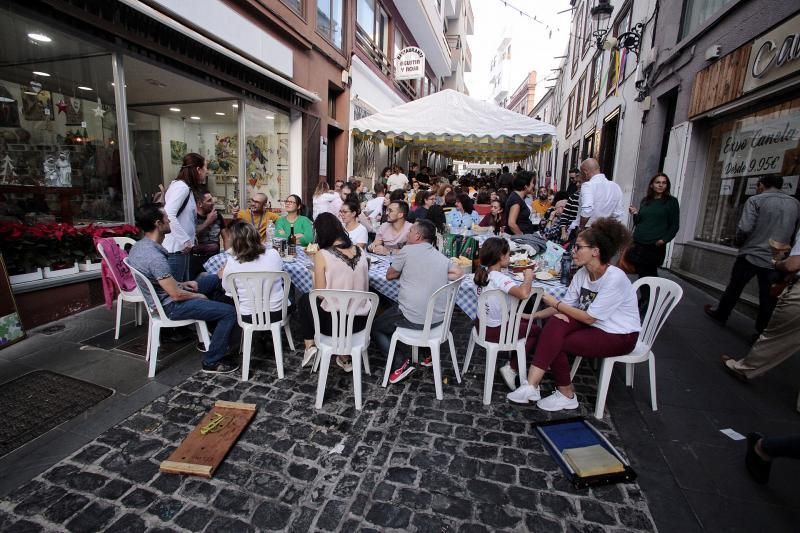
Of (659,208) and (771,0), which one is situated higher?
(771,0)

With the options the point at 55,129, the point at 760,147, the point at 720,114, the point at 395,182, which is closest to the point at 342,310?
the point at 55,129

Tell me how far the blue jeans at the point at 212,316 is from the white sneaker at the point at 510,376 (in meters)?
2.46

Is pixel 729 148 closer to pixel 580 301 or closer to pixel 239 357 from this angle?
pixel 580 301

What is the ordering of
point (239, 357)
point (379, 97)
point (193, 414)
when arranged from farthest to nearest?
point (379, 97) → point (239, 357) → point (193, 414)

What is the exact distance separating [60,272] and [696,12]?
11019mm

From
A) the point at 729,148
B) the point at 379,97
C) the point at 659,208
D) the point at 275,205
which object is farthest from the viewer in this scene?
the point at 379,97

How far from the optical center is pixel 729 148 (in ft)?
21.3

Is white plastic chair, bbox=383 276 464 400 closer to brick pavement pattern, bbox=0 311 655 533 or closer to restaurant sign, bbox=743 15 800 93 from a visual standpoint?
brick pavement pattern, bbox=0 311 655 533

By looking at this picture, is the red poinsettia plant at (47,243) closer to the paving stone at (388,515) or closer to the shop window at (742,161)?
the paving stone at (388,515)

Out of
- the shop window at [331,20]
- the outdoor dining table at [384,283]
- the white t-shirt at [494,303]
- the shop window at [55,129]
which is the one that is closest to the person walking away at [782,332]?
the outdoor dining table at [384,283]

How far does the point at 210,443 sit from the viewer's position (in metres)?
2.53

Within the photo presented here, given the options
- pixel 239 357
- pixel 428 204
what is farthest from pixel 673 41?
pixel 239 357

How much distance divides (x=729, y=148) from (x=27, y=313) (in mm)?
9804

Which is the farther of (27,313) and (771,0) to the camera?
(771,0)
